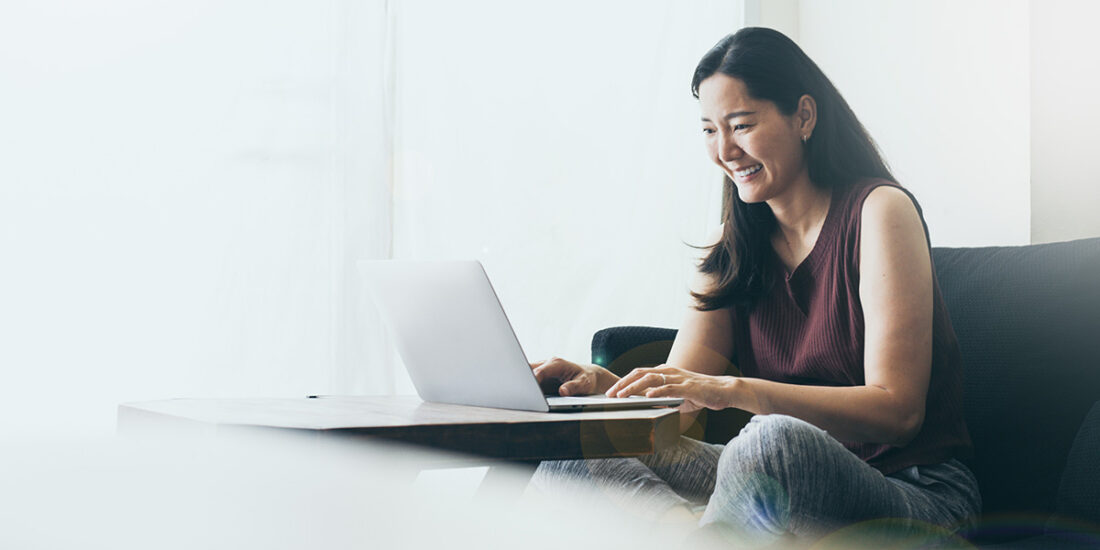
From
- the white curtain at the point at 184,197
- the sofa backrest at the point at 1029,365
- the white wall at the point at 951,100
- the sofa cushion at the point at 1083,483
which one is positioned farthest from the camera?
the white wall at the point at 951,100

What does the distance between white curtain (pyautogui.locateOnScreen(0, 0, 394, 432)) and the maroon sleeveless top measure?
3.19ft

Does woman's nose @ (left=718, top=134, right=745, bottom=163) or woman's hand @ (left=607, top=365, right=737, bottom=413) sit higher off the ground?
woman's nose @ (left=718, top=134, right=745, bottom=163)

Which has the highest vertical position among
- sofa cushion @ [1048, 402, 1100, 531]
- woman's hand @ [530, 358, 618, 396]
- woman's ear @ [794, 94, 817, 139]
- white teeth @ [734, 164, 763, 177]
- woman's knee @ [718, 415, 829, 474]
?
woman's ear @ [794, 94, 817, 139]

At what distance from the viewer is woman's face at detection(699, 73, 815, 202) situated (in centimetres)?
152

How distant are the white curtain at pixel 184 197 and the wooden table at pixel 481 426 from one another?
0.97m

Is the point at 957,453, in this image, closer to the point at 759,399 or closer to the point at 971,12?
the point at 759,399

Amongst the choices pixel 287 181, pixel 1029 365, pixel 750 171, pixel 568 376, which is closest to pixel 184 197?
pixel 287 181

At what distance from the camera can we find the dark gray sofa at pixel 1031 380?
1.37 meters

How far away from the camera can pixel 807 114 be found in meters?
1.55

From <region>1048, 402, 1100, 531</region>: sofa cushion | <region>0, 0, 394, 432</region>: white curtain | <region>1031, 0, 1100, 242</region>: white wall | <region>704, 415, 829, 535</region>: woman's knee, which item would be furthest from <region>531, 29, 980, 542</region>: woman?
<region>0, 0, 394, 432</region>: white curtain

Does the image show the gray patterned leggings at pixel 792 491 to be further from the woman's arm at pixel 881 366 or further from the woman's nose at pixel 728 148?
the woman's nose at pixel 728 148

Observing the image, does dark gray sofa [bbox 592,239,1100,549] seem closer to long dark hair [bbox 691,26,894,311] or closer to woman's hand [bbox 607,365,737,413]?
long dark hair [bbox 691,26,894,311]

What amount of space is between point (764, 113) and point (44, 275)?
1.37 metres

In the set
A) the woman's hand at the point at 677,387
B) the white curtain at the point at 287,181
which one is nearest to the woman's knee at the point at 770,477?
the woman's hand at the point at 677,387
